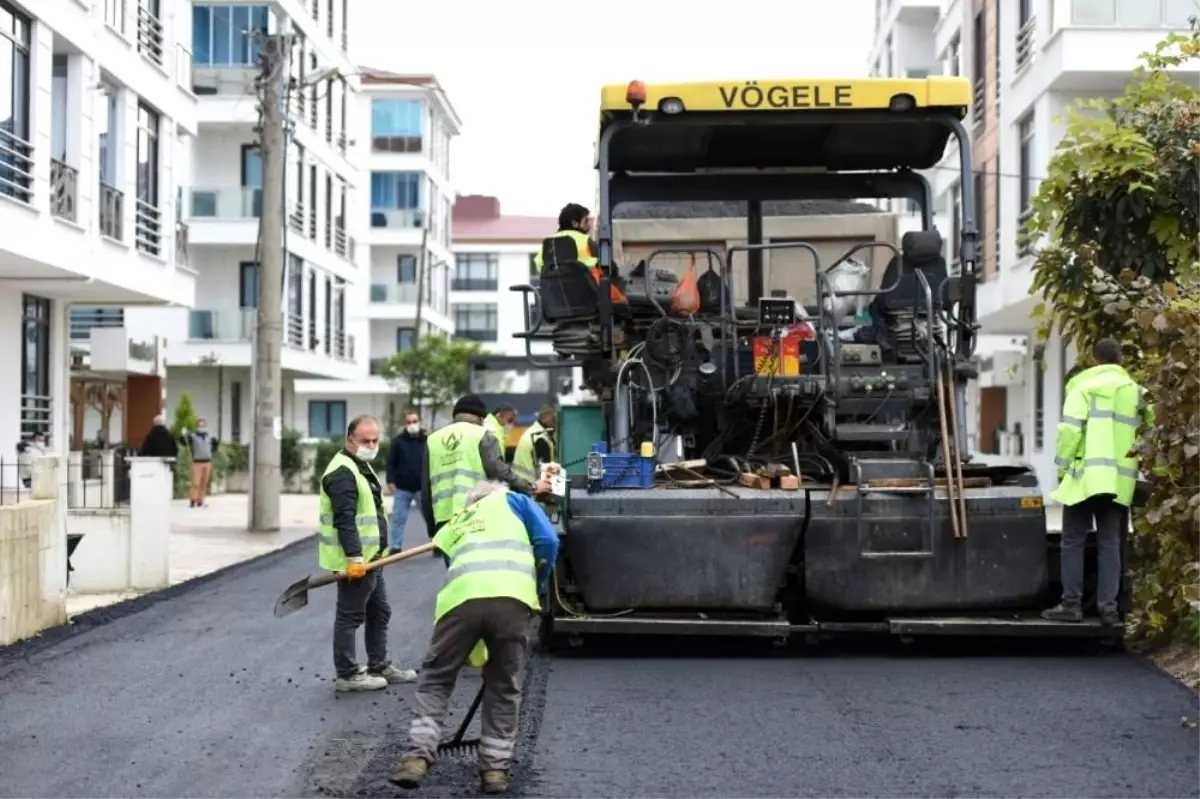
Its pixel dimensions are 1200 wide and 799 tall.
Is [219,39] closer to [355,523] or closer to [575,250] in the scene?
[575,250]

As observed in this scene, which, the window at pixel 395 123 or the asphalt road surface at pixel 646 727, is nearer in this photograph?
the asphalt road surface at pixel 646 727

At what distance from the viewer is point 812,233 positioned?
37.8 feet

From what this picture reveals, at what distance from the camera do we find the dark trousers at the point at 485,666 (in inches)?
264

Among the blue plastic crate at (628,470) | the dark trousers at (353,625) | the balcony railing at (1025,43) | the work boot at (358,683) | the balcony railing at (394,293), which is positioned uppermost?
the balcony railing at (1025,43)

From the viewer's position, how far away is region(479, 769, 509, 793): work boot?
650 centimetres

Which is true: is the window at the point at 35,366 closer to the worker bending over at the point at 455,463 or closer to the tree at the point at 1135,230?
the worker bending over at the point at 455,463

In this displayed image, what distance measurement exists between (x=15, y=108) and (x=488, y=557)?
47.2 ft

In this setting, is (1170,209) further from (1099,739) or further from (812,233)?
(1099,739)

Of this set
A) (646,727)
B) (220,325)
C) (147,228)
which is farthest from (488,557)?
(220,325)

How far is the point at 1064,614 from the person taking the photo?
9609 millimetres

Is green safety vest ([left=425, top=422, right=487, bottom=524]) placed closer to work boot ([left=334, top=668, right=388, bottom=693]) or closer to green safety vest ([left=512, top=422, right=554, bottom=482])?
work boot ([left=334, top=668, right=388, bottom=693])

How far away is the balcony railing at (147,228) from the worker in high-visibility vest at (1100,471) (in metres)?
16.9

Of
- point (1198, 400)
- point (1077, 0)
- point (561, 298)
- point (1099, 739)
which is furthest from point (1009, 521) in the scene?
point (1077, 0)

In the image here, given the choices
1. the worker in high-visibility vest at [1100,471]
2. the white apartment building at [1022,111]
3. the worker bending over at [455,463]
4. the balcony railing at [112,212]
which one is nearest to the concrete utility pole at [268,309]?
the balcony railing at [112,212]
